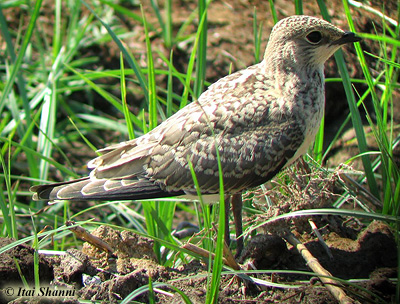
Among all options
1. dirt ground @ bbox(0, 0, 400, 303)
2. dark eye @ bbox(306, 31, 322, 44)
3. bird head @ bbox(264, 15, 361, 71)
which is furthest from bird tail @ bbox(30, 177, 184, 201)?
dark eye @ bbox(306, 31, 322, 44)

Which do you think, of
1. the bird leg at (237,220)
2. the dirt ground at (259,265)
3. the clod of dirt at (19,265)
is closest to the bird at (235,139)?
the bird leg at (237,220)

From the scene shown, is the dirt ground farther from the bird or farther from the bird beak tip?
the bird beak tip

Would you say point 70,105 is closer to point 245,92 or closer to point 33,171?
point 33,171

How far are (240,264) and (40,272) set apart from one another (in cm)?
109

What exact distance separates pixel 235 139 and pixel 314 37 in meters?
0.79

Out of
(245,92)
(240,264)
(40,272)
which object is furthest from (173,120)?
(40,272)

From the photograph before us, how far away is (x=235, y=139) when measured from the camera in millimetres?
3412

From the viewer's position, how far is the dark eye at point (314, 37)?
138 inches

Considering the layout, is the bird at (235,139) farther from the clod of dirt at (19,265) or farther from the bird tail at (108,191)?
the clod of dirt at (19,265)

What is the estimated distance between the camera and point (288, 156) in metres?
3.42

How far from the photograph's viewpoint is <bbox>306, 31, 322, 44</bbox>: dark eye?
11.5ft

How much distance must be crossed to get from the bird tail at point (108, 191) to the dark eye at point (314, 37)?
119 centimetres

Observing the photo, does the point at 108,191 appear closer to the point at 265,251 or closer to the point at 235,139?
the point at 235,139

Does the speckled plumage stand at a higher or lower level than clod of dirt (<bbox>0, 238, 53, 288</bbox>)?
higher
